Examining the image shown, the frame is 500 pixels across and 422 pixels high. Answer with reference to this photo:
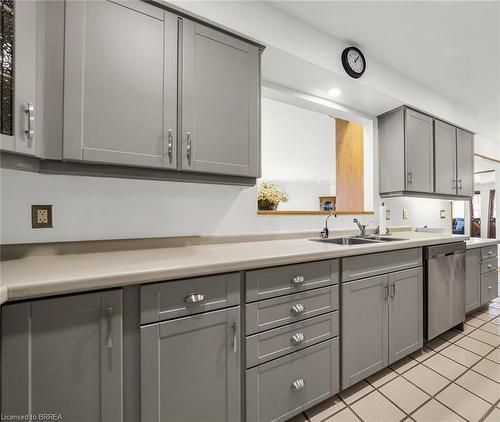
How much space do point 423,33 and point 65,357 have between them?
3076 millimetres

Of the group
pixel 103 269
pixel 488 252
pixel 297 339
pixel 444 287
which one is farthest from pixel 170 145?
pixel 488 252

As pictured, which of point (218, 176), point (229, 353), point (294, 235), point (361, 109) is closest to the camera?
point (229, 353)

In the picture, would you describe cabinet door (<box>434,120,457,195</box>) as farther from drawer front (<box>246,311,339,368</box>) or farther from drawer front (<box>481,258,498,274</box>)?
drawer front (<box>246,311,339,368</box>)

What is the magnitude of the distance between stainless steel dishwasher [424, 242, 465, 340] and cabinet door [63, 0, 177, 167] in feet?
7.13

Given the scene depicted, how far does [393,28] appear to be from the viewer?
1.95 metres

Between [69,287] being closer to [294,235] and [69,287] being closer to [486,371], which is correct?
[294,235]

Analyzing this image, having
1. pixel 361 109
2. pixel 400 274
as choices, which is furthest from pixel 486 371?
pixel 361 109

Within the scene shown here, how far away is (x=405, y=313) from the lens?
182 cm

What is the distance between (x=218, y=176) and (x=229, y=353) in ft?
3.09

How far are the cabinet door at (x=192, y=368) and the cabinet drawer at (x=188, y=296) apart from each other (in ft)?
0.11

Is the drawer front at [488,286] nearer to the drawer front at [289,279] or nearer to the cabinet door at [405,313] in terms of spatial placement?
the cabinet door at [405,313]

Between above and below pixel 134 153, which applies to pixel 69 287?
below

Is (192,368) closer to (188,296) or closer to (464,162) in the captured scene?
(188,296)

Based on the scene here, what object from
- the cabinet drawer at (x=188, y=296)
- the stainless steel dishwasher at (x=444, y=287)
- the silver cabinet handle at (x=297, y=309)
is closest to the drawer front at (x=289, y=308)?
the silver cabinet handle at (x=297, y=309)
